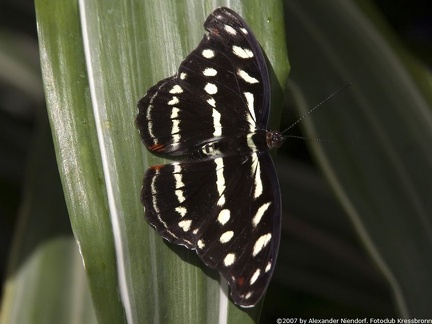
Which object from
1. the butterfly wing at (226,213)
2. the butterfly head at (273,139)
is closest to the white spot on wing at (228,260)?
the butterfly wing at (226,213)

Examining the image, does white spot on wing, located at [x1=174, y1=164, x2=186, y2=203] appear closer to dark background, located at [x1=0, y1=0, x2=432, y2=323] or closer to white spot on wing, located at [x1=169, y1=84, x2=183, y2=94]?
white spot on wing, located at [x1=169, y1=84, x2=183, y2=94]

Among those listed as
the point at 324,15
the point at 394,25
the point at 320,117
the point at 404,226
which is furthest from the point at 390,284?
the point at 394,25

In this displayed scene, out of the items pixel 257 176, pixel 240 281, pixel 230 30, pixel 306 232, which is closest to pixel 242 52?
pixel 230 30

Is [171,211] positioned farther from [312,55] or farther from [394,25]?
[394,25]

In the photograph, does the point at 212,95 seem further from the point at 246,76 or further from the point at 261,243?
the point at 261,243

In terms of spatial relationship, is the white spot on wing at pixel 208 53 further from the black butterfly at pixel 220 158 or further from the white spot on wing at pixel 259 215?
the white spot on wing at pixel 259 215
